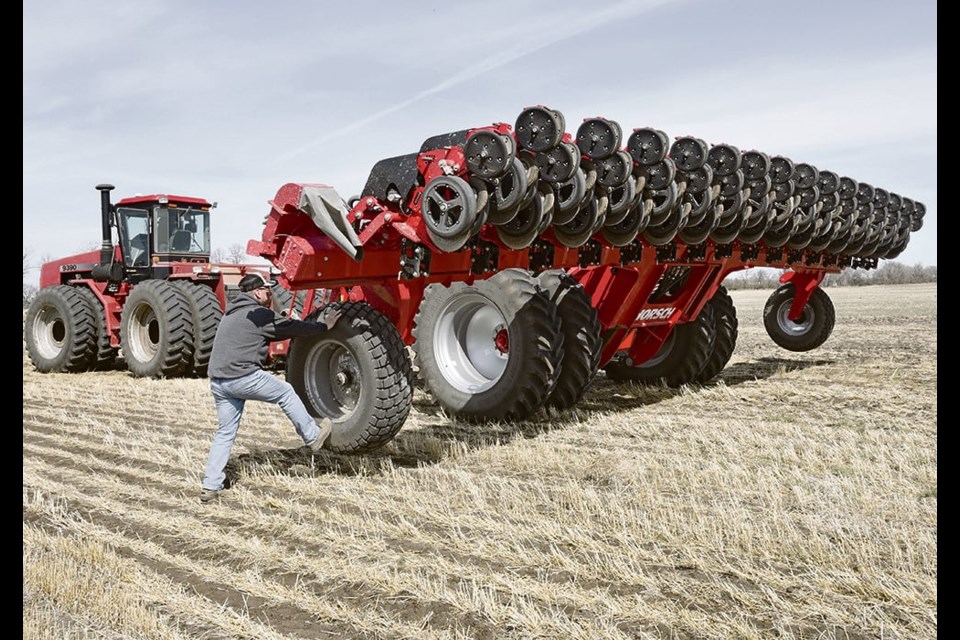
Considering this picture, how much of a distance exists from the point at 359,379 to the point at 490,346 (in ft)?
6.89

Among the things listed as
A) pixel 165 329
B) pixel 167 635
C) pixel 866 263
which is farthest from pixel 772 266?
pixel 167 635

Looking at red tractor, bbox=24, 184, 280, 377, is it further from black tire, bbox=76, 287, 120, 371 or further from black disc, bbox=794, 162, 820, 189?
black disc, bbox=794, 162, 820, 189

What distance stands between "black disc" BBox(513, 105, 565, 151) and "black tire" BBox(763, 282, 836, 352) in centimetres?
850

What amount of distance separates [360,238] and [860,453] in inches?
159

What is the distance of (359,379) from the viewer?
241 inches

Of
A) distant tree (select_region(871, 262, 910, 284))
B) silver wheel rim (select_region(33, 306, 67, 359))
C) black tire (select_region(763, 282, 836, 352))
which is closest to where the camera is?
black tire (select_region(763, 282, 836, 352))

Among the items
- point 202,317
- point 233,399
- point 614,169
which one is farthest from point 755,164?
point 202,317

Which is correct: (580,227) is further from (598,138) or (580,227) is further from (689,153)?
(689,153)

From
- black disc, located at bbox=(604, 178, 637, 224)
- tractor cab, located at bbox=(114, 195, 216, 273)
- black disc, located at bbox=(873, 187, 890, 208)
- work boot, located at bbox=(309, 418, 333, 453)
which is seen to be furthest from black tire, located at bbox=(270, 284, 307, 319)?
black disc, located at bbox=(873, 187, 890, 208)

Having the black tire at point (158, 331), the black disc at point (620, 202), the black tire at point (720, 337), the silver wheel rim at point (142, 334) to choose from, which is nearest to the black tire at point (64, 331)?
the black tire at point (158, 331)

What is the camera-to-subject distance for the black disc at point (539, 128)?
5.78 m

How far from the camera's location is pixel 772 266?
1064 cm

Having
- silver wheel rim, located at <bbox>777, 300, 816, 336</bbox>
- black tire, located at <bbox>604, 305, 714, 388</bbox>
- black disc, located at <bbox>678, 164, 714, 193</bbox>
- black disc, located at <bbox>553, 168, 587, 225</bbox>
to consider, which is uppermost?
black disc, located at <bbox>678, 164, 714, 193</bbox>

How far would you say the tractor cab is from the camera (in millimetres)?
12766
